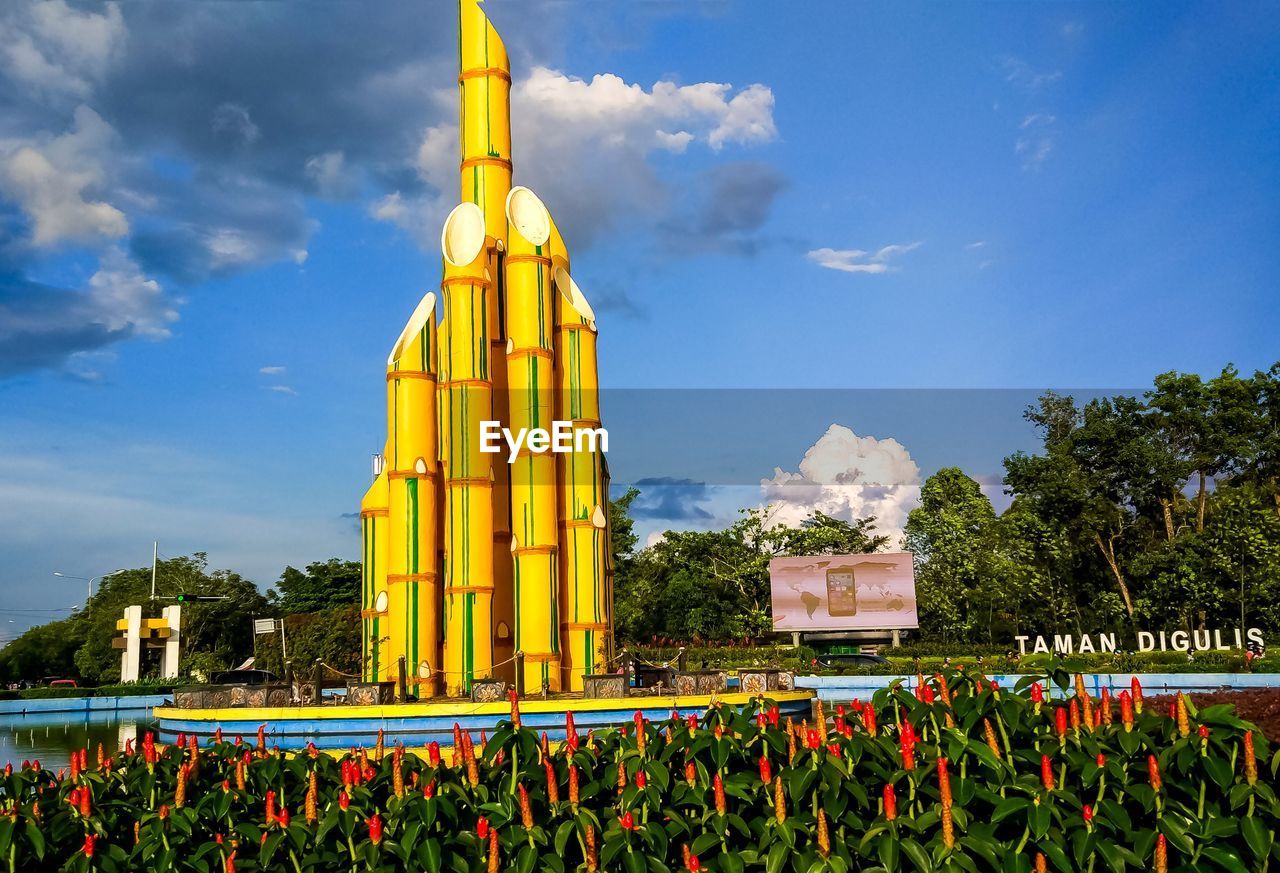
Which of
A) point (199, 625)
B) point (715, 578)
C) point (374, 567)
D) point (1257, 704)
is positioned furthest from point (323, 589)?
point (1257, 704)

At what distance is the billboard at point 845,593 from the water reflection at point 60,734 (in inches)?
913

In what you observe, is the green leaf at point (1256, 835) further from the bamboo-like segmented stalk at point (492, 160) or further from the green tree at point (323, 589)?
the green tree at point (323, 589)

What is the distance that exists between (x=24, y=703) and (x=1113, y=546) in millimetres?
40578

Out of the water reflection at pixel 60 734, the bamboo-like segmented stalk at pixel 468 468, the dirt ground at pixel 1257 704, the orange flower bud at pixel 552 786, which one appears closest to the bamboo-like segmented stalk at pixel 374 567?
the bamboo-like segmented stalk at pixel 468 468

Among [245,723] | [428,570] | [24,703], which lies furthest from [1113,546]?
[24,703]

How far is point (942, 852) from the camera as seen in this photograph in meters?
4.13

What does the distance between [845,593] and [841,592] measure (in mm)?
159

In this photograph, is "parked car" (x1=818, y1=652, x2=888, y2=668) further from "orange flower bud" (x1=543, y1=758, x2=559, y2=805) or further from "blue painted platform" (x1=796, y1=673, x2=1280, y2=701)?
"orange flower bud" (x1=543, y1=758, x2=559, y2=805)

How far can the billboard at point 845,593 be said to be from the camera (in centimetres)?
4281

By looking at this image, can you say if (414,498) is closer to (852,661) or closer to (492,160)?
(492,160)

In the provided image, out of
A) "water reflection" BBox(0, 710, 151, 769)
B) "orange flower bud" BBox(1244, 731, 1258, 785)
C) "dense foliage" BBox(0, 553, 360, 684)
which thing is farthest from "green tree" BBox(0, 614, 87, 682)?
"orange flower bud" BBox(1244, 731, 1258, 785)

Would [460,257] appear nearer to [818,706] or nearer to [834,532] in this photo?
[818,706]

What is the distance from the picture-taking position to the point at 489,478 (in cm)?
2027

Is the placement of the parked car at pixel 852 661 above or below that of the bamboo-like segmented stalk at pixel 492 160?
below
